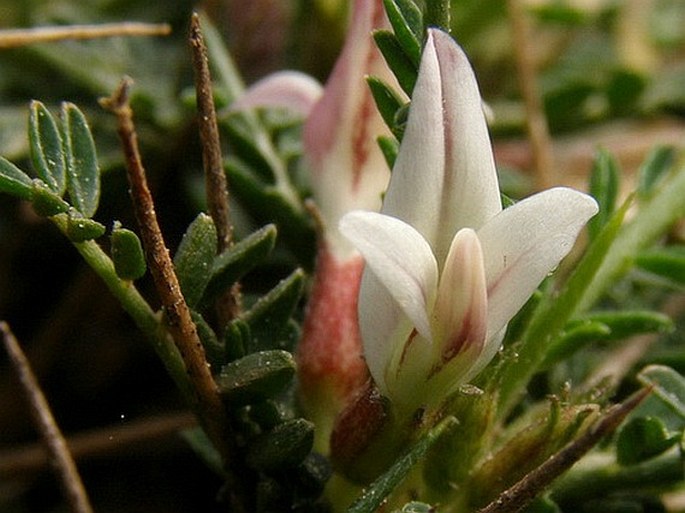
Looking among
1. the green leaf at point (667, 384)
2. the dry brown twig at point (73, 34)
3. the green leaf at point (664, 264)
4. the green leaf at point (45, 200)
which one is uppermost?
the dry brown twig at point (73, 34)

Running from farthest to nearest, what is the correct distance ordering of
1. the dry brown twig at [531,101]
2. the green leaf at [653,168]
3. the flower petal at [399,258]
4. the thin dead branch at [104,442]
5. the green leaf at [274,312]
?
1. the dry brown twig at [531,101]
2. the thin dead branch at [104,442]
3. the green leaf at [653,168]
4. the green leaf at [274,312]
5. the flower petal at [399,258]

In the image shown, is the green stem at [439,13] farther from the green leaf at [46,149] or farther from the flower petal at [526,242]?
the green leaf at [46,149]

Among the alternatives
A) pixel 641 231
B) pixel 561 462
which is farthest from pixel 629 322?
pixel 561 462

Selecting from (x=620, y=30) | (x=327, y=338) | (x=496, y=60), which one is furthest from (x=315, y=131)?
(x=620, y=30)

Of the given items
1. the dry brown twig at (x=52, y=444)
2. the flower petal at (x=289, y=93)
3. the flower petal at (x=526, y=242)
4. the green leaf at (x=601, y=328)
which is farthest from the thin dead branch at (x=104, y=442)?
the flower petal at (x=526, y=242)

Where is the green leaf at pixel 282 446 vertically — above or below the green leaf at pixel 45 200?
below

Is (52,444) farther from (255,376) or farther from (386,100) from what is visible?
(386,100)
